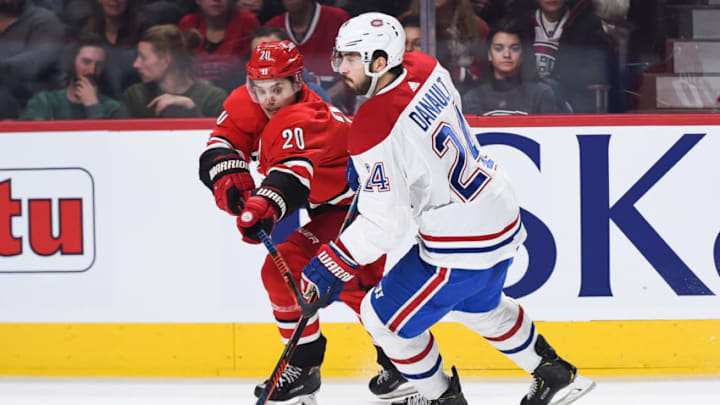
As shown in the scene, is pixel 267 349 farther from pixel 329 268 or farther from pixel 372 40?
pixel 372 40

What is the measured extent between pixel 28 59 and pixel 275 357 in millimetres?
1445

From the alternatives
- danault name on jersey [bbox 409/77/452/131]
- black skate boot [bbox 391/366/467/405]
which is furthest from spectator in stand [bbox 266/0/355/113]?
black skate boot [bbox 391/366/467/405]

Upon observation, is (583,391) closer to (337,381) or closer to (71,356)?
(337,381)

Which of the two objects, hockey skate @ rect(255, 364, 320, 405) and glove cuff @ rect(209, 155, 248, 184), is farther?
hockey skate @ rect(255, 364, 320, 405)

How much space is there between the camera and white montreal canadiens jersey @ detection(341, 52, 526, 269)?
2.05 metres

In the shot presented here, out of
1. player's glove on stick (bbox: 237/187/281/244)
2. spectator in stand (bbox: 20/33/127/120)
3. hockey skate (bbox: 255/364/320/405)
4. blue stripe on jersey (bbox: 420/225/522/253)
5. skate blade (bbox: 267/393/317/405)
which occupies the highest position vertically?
spectator in stand (bbox: 20/33/127/120)

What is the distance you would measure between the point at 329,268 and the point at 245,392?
100 cm

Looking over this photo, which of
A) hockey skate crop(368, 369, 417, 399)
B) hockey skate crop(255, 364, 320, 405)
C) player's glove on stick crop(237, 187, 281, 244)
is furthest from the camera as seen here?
hockey skate crop(368, 369, 417, 399)

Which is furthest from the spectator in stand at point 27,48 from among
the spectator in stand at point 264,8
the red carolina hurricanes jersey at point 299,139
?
the red carolina hurricanes jersey at point 299,139

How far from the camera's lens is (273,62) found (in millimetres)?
2373

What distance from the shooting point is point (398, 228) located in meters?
2.05

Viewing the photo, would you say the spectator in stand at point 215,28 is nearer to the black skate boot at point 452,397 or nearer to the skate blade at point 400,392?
the skate blade at point 400,392

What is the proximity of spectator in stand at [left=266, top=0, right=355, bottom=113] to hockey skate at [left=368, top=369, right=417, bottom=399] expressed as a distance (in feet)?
3.21

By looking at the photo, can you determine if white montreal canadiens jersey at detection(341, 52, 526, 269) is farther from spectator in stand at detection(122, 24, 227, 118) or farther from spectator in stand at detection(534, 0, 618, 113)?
spectator in stand at detection(122, 24, 227, 118)
